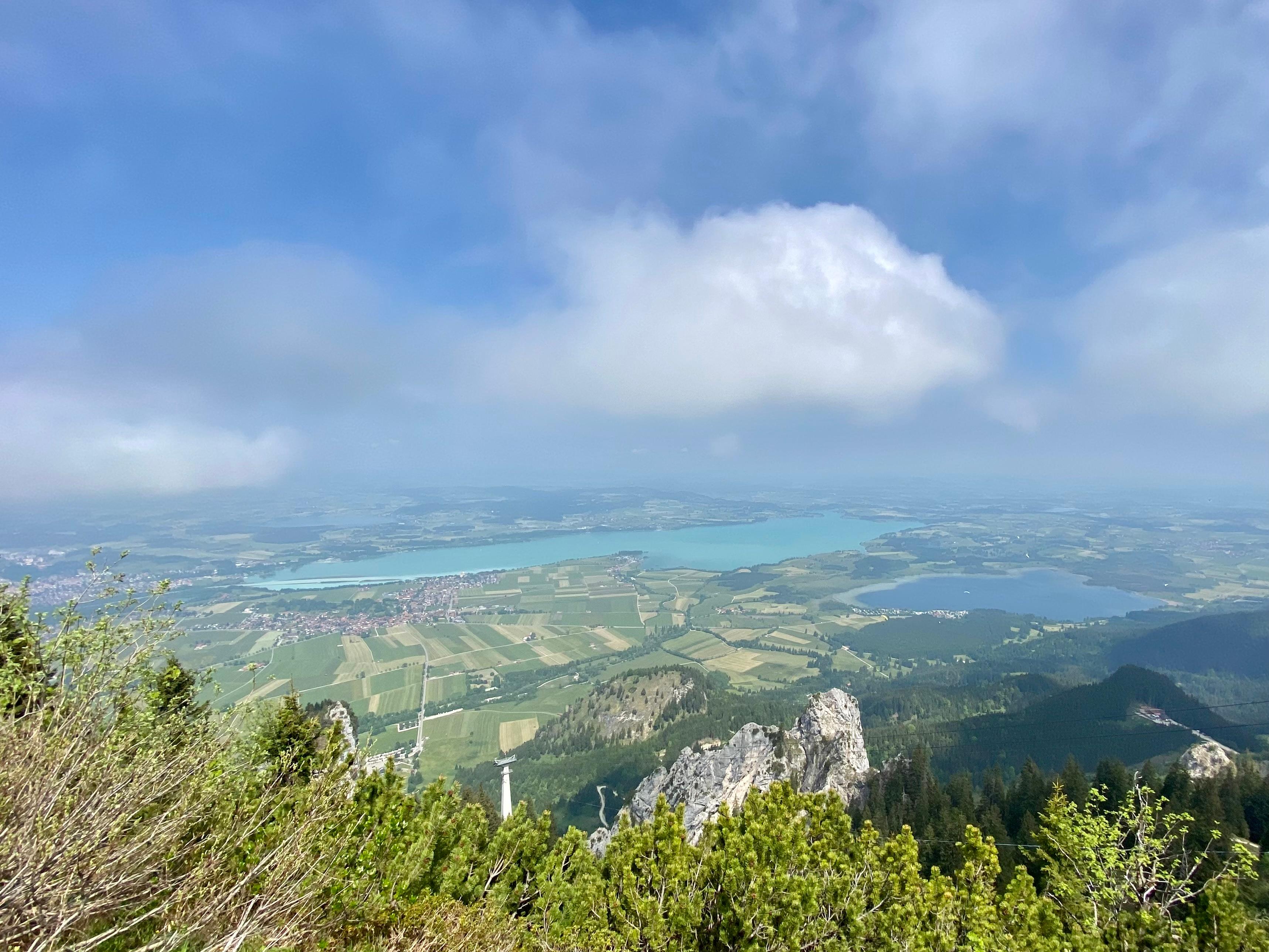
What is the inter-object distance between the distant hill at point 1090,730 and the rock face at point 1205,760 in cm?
1110

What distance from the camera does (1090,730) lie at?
223 feet

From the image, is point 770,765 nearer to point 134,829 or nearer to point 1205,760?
point 1205,760

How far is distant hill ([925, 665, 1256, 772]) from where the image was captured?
202 feet

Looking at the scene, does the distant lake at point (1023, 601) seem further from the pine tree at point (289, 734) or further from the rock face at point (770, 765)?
the pine tree at point (289, 734)

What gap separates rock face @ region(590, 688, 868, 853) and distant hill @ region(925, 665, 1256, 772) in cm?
2039

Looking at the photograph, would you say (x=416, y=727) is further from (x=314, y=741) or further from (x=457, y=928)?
(x=457, y=928)

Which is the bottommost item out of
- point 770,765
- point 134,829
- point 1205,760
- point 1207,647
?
point 1207,647

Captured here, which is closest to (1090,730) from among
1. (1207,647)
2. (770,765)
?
(770,765)

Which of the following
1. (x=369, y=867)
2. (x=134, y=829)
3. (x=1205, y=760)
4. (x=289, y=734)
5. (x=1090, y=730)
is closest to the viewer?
(x=134, y=829)

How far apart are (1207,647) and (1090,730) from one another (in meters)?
93.6

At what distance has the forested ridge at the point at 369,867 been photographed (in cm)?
670

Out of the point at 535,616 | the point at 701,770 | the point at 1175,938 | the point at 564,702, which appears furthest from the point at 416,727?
the point at 1175,938

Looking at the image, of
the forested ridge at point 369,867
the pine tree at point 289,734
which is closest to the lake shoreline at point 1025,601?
the pine tree at point 289,734

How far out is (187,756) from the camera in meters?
8.70
